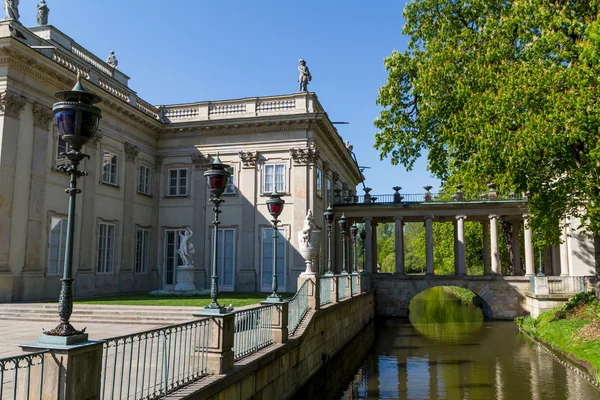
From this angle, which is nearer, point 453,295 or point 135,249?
point 135,249

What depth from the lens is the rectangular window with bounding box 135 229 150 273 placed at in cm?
2539

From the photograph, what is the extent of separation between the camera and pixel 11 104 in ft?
57.7

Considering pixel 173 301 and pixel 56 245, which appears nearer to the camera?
pixel 173 301

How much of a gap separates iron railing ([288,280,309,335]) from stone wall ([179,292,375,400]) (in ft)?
0.79

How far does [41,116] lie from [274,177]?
11.2 metres

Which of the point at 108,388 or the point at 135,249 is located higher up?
the point at 135,249

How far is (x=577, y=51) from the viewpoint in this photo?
1520cm

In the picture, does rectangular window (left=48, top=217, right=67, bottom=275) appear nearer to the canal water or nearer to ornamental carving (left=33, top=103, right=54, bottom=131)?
ornamental carving (left=33, top=103, right=54, bottom=131)

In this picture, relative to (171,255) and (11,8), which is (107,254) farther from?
(11,8)

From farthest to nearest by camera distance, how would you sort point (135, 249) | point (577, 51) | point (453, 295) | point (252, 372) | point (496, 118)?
1. point (453, 295)
2. point (135, 249)
3. point (496, 118)
4. point (577, 51)
5. point (252, 372)

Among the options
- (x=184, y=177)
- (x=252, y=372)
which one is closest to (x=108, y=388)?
(x=252, y=372)

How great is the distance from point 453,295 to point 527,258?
20128mm

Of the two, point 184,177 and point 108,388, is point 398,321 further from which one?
Answer: point 108,388

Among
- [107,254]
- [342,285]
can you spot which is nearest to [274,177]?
[342,285]
